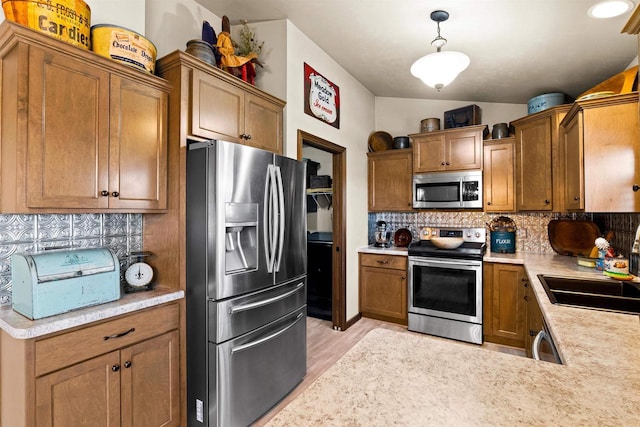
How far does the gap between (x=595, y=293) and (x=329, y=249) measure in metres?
2.37

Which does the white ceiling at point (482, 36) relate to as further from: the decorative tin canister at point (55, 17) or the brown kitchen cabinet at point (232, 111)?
the decorative tin canister at point (55, 17)

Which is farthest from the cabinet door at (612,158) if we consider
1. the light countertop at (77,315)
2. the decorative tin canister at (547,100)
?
the light countertop at (77,315)

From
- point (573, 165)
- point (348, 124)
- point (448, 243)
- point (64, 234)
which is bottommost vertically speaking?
point (448, 243)

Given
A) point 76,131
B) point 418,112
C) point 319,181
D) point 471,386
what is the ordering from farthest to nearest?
point 319,181, point 418,112, point 76,131, point 471,386

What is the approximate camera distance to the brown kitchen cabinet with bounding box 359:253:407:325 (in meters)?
3.60

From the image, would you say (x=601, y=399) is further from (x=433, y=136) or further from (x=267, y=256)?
(x=433, y=136)

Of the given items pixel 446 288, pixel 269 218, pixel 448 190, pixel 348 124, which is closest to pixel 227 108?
pixel 269 218

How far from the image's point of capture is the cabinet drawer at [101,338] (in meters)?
1.31

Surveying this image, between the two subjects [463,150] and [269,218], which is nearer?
[269,218]

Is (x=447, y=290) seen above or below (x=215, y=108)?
below

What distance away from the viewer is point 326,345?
10.3 feet

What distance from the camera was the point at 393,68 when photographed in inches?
127

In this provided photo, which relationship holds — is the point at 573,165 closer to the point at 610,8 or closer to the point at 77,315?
the point at 610,8

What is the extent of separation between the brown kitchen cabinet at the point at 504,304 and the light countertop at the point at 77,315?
112 inches
